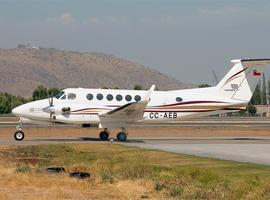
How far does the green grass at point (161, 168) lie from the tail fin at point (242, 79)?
12151 mm

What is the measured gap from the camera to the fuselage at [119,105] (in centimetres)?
4200

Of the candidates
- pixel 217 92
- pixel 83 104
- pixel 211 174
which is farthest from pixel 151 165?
pixel 217 92

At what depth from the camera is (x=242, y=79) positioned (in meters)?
45.7

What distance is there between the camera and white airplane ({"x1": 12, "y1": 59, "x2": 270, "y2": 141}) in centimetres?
4194

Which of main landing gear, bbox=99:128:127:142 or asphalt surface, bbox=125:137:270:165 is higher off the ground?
main landing gear, bbox=99:128:127:142

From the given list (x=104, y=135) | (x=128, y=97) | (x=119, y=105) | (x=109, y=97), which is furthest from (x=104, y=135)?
(x=128, y=97)

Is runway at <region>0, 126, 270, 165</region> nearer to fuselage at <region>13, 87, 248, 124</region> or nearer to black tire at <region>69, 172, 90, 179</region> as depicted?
fuselage at <region>13, 87, 248, 124</region>

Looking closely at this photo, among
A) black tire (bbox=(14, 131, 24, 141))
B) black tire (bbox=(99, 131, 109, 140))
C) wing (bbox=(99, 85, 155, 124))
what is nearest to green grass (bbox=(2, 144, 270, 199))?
wing (bbox=(99, 85, 155, 124))

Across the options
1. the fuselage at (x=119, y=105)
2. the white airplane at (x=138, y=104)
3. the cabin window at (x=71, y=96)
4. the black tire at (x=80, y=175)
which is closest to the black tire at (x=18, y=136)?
the white airplane at (x=138, y=104)

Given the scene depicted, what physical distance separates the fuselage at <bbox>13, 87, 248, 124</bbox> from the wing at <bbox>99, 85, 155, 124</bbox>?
1.43 ft

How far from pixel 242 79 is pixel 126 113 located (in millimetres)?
8644

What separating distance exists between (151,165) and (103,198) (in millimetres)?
8206

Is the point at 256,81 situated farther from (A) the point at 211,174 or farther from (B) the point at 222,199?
(B) the point at 222,199

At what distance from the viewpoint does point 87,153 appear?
32312mm
